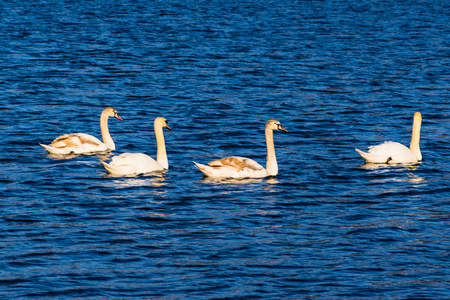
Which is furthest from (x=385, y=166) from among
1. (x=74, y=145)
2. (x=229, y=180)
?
(x=74, y=145)

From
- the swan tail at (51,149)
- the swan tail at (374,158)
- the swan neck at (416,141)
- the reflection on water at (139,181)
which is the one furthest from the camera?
the swan neck at (416,141)

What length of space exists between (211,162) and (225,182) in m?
0.51

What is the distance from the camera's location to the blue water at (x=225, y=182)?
39.9ft

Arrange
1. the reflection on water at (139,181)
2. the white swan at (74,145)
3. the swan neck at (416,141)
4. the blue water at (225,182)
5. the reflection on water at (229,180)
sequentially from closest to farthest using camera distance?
the blue water at (225,182)
the reflection on water at (139,181)
the reflection on water at (229,180)
the white swan at (74,145)
the swan neck at (416,141)

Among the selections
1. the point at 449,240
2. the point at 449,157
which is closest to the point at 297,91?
the point at 449,157

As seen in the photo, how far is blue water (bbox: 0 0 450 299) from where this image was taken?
12.2m

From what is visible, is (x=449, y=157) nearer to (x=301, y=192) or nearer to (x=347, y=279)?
(x=301, y=192)

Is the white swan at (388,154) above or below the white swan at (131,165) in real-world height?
above

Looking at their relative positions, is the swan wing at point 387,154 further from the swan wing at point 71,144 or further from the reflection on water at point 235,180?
the swan wing at point 71,144

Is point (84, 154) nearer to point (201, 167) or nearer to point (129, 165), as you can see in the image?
point (129, 165)

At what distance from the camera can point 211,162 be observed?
58.1 ft

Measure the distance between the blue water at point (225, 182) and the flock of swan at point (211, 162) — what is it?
28 centimetres

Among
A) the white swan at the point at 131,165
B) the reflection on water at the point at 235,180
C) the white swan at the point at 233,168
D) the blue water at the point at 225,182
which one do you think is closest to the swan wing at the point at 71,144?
the blue water at the point at 225,182

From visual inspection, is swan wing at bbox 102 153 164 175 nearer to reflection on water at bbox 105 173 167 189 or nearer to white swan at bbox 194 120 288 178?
reflection on water at bbox 105 173 167 189
